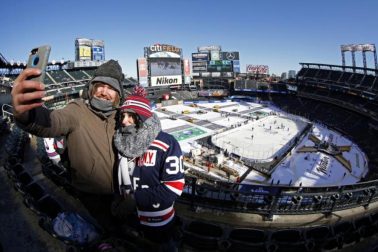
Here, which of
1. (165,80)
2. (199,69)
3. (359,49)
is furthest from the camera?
(199,69)

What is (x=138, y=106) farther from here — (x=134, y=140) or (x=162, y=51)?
(x=162, y=51)

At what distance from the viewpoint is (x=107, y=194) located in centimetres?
237

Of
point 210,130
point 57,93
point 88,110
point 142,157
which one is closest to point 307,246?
point 142,157

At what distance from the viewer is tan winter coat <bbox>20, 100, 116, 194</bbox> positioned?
7.01 ft

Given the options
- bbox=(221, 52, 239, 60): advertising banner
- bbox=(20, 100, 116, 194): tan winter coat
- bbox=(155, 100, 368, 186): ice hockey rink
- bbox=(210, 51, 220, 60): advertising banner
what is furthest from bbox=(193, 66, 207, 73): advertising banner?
bbox=(20, 100, 116, 194): tan winter coat

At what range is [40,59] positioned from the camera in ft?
4.93

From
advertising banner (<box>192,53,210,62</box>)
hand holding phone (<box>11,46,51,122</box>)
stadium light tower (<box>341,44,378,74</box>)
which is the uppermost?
advertising banner (<box>192,53,210,62</box>)

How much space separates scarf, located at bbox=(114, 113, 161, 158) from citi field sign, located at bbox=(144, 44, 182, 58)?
5488 cm

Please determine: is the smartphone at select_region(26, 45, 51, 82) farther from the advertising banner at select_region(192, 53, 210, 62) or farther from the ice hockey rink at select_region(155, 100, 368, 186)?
the advertising banner at select_region(192, 53, 210, 62)

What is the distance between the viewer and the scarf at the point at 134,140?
2072 mm

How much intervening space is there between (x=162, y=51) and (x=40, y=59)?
188ft

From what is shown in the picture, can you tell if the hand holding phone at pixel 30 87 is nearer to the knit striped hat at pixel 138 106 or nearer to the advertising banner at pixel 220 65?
the knit striped hat at pixel 138 106

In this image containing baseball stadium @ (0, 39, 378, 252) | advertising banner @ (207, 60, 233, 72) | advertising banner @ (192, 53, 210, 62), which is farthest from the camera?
advertising banner @ (192, 53, 210, 62)

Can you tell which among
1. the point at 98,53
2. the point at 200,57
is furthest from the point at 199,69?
the point at 98,53
